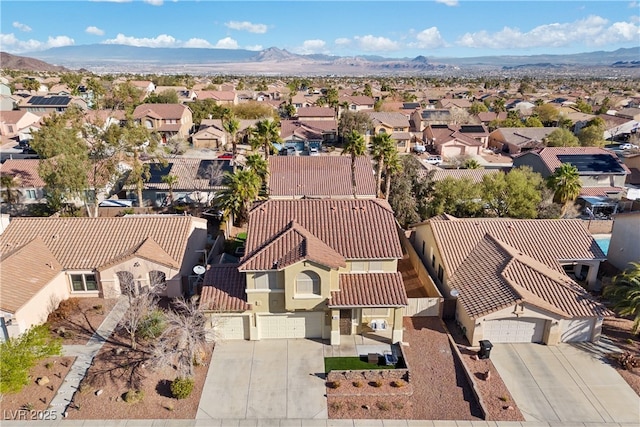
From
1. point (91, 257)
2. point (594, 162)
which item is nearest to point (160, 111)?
point (91, 257)

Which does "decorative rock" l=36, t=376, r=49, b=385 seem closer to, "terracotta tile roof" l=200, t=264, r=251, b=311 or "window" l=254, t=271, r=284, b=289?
"terracotta tile roof" l=200, t=264, r=251, b=311

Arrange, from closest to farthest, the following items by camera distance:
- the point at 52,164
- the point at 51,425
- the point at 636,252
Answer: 1. the point at 51,425
2. the point at 636,252
3. the point at 52,164

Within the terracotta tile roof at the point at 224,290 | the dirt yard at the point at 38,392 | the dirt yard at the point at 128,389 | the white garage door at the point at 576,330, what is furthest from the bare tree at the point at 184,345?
the white garage door at the point at 576,330

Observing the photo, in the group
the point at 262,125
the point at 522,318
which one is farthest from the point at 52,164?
the point at 522,318

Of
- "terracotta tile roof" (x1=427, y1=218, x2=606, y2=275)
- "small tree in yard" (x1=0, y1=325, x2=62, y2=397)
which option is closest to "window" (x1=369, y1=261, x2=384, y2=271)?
"terracotta tile roof" (x1=427, y1=218, x2=606, y2=275)

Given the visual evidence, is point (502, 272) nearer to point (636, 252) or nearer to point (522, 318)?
point (522, 318)

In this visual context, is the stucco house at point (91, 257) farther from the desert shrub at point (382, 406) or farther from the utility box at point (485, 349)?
the utility box at point (485, 349)
